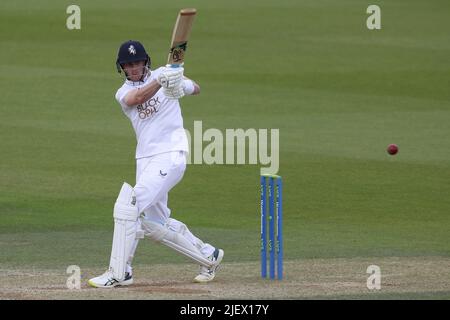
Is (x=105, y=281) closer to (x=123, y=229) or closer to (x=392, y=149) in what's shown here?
(x=123, y=229)

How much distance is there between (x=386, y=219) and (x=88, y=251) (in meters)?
3.42

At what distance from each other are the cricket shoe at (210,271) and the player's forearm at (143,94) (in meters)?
1.32

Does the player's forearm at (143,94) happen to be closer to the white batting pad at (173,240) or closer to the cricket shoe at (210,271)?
the white batting pad at (173,240)

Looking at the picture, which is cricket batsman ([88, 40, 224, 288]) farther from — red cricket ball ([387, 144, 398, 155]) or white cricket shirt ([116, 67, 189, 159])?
red cricket ball ([387, 144, 398, 155])

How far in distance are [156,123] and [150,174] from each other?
408mm

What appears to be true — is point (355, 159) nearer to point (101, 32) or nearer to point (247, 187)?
point (247, 187)

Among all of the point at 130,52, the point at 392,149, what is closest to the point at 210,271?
the point at 130,52

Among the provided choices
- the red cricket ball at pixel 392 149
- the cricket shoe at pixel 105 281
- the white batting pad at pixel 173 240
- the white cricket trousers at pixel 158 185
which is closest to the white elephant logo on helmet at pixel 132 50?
the white cricket trousers at pixel 158 185

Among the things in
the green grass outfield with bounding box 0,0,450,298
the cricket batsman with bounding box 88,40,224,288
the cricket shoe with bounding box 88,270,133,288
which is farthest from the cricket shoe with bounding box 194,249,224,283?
the green grass outfield with bounding box 0,0,450,298

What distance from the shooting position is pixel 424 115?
19.0m

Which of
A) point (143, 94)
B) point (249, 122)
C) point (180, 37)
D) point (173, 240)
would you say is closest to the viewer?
point (180, 37)

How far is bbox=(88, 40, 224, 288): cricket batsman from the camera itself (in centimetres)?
896

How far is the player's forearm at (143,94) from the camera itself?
9023 mm

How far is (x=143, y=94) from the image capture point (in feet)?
29.7
